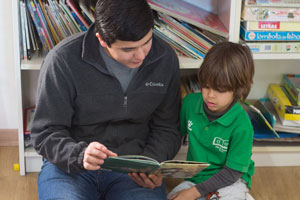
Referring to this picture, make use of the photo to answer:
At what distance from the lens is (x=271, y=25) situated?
169 cm

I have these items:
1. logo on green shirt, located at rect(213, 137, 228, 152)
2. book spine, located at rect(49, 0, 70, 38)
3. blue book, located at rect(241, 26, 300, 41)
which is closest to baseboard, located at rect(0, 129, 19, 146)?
book spine, located at rect(49, 0, 70, 38)

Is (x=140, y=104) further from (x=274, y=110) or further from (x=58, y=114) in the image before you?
(x=274, y=110)

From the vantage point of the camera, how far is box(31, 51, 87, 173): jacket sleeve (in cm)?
137

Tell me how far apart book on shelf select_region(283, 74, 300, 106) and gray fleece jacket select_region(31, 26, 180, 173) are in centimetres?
60

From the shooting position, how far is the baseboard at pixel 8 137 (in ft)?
6.79

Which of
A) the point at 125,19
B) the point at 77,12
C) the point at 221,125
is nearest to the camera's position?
the point at 125,19

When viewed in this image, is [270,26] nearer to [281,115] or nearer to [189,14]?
[189,14]

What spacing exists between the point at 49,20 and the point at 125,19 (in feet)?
1.90

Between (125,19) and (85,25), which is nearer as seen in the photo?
(125,19)

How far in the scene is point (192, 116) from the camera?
Answer: 1.55 metres

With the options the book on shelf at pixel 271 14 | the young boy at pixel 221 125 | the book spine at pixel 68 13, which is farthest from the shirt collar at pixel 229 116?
the book spine at pixel 68 13

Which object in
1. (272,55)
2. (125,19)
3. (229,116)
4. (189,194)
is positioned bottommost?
(189,194)

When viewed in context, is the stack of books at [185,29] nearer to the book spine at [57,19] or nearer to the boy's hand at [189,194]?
the book spine at [57,19]

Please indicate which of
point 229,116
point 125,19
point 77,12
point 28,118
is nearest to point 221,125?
point 229,116
